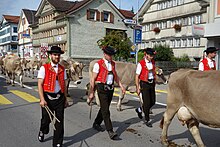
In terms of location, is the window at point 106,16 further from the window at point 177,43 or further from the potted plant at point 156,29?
the window at point 177,43

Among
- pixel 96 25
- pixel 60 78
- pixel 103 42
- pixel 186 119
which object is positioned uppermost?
pixel 96 25

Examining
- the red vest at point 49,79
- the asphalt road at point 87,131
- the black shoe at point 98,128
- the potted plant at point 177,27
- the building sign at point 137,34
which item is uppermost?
the potted plant at point 177,27

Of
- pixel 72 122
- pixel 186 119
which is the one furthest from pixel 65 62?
pixel 186 119

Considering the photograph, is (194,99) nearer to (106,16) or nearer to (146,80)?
(146,80)

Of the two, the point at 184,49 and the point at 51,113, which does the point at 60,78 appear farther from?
the point at 184,49

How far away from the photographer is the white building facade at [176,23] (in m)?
28.5

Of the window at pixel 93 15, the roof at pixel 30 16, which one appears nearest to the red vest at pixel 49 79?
the window at pixel 93 15

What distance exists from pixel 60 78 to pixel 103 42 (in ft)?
89.0

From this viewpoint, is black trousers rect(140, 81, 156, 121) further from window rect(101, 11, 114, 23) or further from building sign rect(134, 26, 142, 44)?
window rect(101, 11, 114, 23)

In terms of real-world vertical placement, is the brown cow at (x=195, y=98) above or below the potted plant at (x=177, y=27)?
below

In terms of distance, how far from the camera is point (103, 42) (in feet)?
104

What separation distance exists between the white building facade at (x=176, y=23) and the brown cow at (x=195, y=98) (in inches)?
880

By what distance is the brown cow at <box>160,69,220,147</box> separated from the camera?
13.5ft

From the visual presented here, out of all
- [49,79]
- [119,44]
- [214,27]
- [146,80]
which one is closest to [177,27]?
[119,44]
